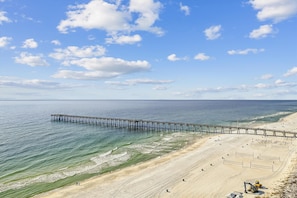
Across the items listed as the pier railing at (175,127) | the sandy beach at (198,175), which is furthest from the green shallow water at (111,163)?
the pier railing at (175,127)

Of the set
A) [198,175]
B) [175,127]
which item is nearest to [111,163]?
[198,175]

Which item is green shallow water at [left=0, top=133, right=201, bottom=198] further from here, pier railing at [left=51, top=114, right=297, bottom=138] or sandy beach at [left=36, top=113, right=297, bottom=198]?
pier railing at [left=51, top=114, right=297, bottom=138]

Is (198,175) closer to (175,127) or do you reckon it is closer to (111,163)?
(111,163)

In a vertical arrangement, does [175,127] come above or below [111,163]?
above

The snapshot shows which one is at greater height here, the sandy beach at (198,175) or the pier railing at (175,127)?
the pier railing at (175,127)

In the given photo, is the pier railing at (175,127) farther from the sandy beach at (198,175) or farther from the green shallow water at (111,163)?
the sandy beach at (198,175)

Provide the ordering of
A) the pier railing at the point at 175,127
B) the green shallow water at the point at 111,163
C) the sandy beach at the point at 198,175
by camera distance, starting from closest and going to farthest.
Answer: the sandy beach at the point at 198,175, the green shallow water at the point at 111,163, the pier railing at the point at 175,127

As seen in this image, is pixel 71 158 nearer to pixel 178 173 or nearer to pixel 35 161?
pixel 35 161

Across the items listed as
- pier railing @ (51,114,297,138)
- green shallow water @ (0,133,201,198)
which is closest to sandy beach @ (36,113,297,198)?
green shallow water @ (0,133,201,198)

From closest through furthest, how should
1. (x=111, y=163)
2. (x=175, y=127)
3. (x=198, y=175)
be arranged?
(x=198, y=175) → (x=111, y=163) → (x=175, y=127)
